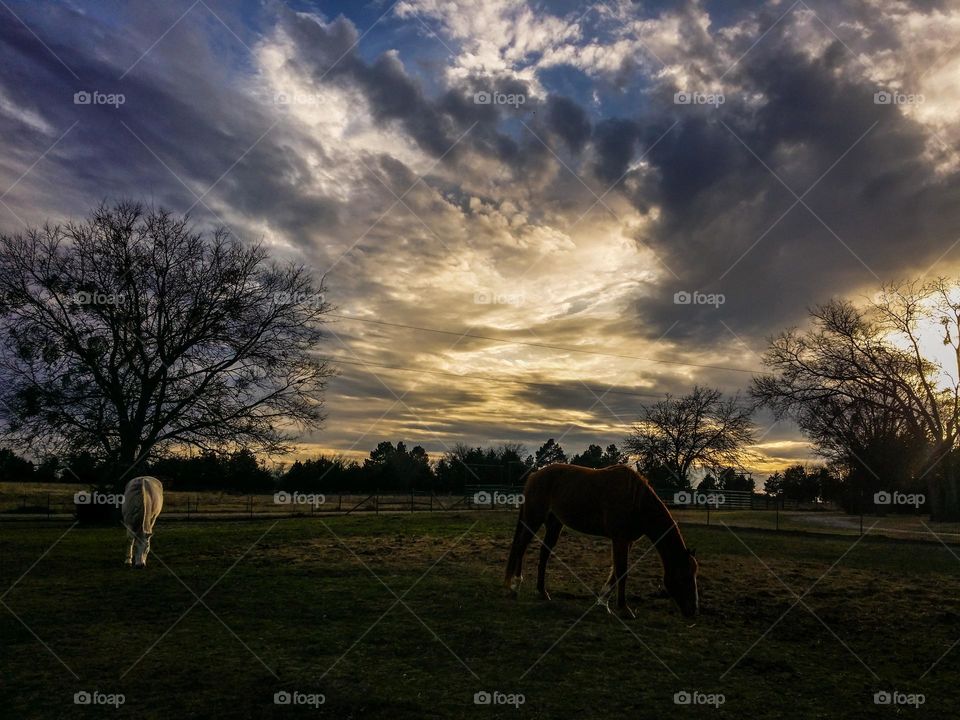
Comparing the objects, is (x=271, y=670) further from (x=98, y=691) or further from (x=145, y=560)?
(x=145, y=560)

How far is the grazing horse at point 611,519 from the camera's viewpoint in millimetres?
8953

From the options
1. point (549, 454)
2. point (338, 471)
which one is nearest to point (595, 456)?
point (549, 454)

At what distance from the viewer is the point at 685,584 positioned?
8.86 meters

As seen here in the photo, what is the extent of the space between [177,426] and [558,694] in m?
22.9

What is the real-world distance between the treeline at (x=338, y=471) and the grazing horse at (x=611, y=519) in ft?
48.7

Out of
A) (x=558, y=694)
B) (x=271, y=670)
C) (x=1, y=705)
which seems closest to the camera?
(x=1, y=705)

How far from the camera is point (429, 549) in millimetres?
16609

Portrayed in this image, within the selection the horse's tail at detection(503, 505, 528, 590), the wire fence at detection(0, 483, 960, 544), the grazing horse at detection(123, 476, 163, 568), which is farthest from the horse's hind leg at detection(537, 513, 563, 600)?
the grazing horse at detection(123, 476, 163, 568)

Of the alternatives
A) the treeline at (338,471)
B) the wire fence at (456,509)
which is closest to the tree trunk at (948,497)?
the wire fence at (456,509)

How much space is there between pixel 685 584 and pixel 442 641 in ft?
12.7

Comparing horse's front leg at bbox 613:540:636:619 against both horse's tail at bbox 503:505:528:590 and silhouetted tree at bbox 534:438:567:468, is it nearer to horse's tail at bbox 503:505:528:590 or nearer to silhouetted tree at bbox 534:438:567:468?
horse's tail at bbox 503:505:528:590

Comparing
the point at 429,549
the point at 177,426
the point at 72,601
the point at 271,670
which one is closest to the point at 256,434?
the point at 177,426

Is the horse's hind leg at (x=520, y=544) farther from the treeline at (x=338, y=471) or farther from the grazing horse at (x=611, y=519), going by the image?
the treeline at (x=338, y=471)

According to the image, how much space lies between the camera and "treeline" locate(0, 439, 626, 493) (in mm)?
24438
